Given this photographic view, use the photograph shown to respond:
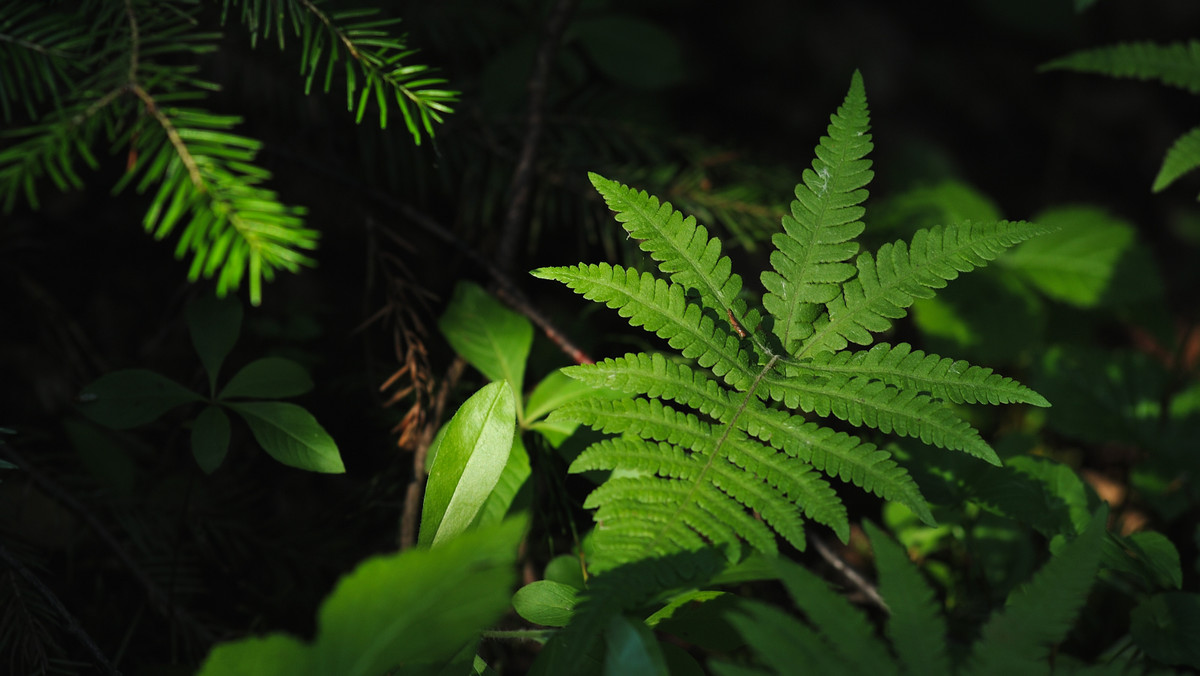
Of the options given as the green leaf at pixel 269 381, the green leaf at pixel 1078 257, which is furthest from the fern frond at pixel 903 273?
the green leaf at pixel 1078 257

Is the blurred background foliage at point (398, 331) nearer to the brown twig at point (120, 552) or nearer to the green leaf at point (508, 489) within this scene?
the brown twig at point (120, 552)

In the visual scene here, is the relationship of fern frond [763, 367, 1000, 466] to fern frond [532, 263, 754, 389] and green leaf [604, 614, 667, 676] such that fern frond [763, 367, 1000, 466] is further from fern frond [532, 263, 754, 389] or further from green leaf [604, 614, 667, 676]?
green leaf [604, 614, 667, 676]

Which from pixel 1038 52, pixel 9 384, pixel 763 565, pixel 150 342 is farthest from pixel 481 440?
pixel 1038 52

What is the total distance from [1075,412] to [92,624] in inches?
115

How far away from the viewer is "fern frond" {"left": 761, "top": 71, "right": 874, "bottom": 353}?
52.9 inches

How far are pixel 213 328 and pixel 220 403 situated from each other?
0.58 feet

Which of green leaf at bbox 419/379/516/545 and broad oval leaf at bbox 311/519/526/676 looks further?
green leaf at bbox 419/379/516/545

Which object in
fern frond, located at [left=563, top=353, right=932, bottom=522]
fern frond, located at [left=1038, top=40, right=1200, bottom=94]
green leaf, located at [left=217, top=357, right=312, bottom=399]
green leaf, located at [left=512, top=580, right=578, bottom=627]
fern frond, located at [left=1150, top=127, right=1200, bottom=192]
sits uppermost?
fern frond, located at [left=1038, top=40, right=1200, bottom=94]

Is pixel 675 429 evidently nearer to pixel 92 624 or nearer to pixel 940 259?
pixel 940 259

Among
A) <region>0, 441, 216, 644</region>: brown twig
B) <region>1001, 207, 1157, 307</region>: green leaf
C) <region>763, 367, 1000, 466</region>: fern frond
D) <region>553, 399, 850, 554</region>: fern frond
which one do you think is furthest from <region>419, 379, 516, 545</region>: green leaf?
<region>1001, 207, 1157, 307</region>: green leaf

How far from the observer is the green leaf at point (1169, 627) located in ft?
4.75

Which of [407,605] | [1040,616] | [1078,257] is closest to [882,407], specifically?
[1040,616]

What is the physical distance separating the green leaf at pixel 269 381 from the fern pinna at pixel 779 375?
70 cm

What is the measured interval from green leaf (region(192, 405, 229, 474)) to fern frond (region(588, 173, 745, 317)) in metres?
0.97
